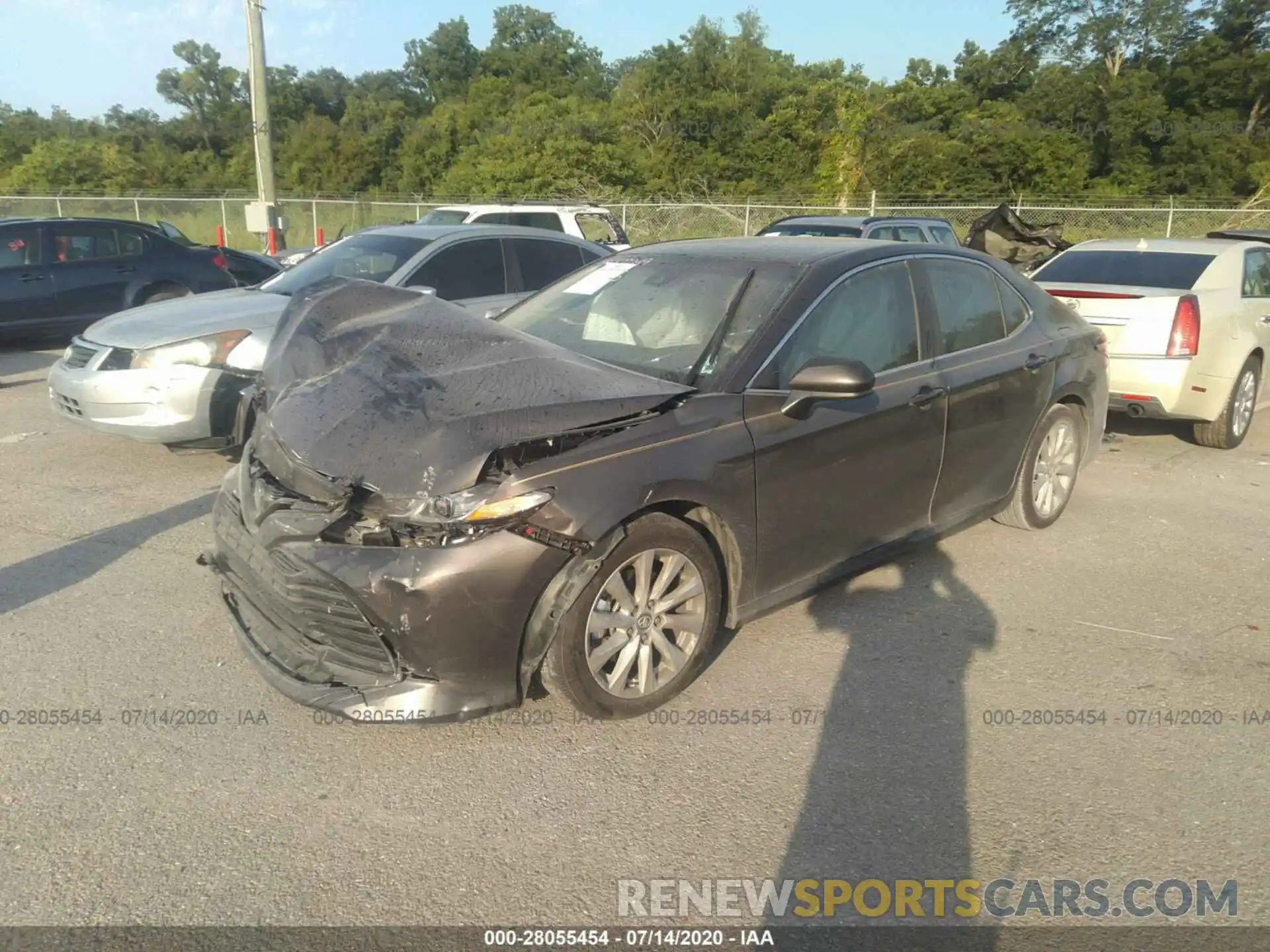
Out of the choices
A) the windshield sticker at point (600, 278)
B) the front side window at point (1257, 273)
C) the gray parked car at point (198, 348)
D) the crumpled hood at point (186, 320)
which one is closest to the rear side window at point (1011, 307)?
the windshield sticker at point (600, 278)

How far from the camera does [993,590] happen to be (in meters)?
5.01

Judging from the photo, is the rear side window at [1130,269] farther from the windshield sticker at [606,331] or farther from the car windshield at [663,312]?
the windshield sticker at [606,331]

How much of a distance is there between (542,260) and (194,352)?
9.80ft

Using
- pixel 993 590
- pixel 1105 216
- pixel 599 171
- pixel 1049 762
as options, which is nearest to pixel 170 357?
pixel 993 590

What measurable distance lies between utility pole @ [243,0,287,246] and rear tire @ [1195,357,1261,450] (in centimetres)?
1552

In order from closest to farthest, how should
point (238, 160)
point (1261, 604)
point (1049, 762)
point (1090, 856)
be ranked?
point (1090, 856) < point (1049, 762) < point (1261, 604) < point (238, 160)

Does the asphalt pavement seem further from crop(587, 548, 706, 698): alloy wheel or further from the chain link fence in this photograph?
the chain link fence

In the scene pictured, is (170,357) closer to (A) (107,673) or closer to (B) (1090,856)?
(A) (107,673)

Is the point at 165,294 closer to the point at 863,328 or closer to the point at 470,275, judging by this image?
the point at 470,275

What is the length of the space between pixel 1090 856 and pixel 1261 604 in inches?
102

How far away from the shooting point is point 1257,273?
8.57 m

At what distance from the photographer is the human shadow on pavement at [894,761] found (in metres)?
2.78

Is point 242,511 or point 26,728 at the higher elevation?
point 242,511

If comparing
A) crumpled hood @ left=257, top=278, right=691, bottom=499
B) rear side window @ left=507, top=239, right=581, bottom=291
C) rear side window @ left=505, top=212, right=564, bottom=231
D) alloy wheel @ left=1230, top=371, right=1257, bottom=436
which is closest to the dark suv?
rear side window @ left=505, top=212, right=564, bottom=231
